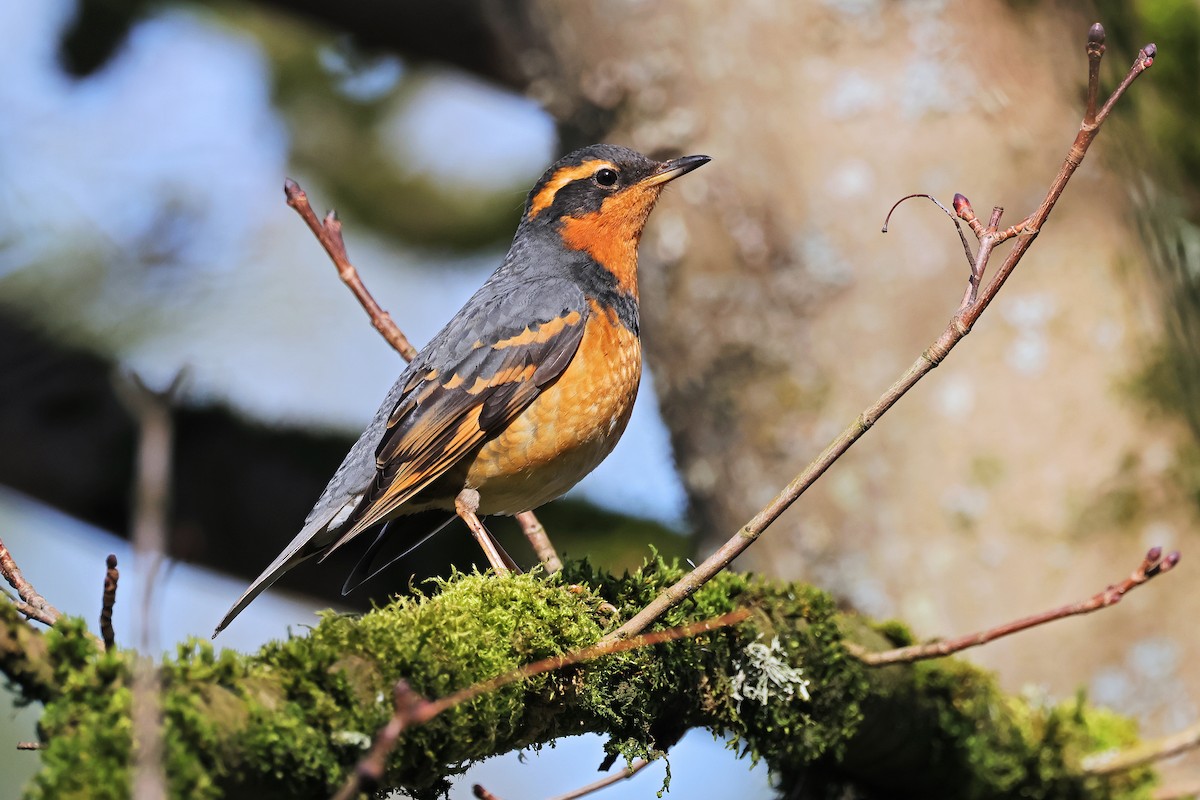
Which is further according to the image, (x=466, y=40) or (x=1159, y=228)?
(x=466, y=40)

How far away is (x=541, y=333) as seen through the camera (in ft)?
17.2

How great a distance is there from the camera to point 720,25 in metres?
7.46

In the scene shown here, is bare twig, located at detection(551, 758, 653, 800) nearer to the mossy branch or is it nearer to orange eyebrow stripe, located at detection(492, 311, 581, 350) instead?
the mossy branch

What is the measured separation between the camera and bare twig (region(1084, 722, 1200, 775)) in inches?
153

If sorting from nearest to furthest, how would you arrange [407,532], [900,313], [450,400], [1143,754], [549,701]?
[549,701], [1143,754], [450,400], [407,532], [900,313]

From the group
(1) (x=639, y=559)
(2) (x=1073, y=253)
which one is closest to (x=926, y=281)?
(2) (x=1073, y=253)

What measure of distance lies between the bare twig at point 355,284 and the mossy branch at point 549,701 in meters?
1.00

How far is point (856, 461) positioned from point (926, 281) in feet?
3.81

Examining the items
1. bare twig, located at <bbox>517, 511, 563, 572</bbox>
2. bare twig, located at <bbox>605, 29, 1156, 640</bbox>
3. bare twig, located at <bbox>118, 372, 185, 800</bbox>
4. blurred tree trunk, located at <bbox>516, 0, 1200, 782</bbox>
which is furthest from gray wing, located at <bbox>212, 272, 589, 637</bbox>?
bare twig, located at <bbox>118, 372, 185, 800</bbox>

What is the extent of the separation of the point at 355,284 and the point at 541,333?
0.87 metres

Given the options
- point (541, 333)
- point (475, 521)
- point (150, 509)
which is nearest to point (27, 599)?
point (150, 509)

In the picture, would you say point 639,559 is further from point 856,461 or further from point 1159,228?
point 1159,228

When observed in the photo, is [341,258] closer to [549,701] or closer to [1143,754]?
[549,701]

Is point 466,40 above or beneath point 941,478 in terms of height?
above
